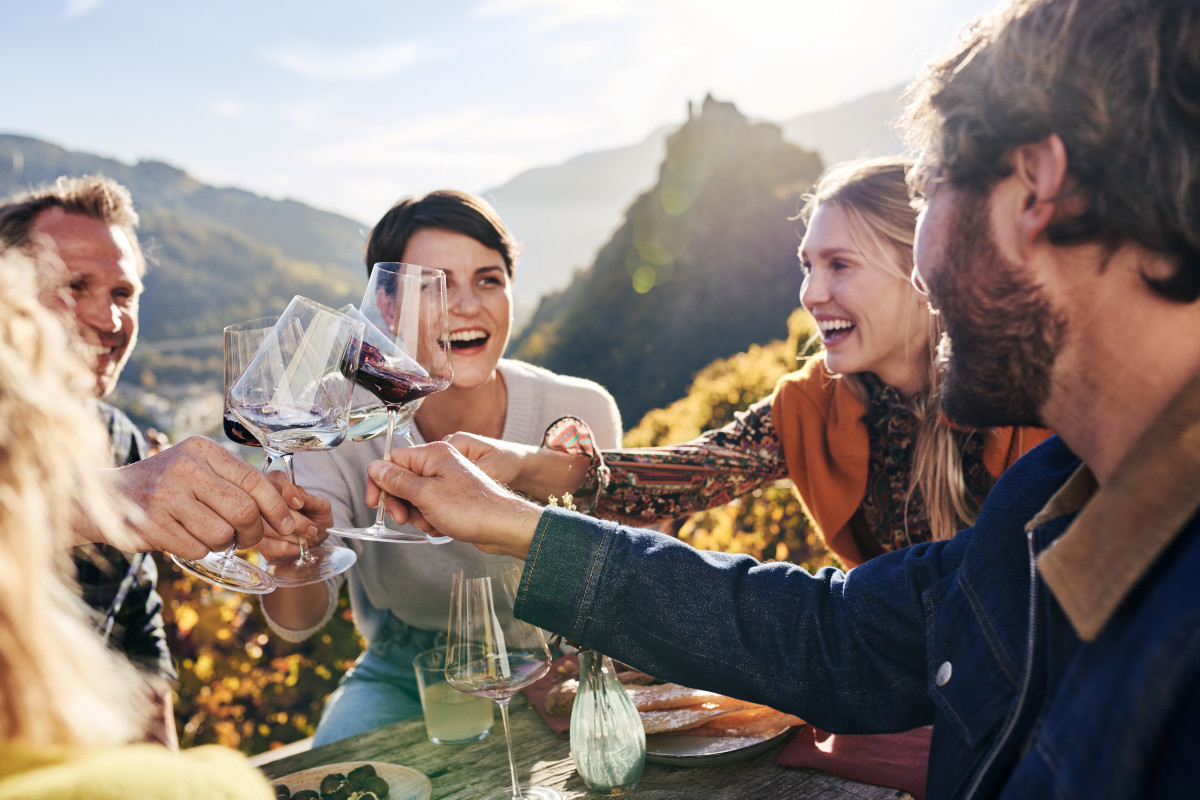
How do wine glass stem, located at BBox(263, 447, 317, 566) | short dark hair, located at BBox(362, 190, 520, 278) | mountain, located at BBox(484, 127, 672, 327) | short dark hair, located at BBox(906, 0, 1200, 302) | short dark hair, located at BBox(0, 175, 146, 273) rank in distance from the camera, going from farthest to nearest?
mountain, located at BBox(484, 127, 672, 327) < short dark hair, located at BBox(0, 175, 146, 273) < short dark hair, located at BBox(362, 190, 520, 278) < wine glass stem, located at BBox(263, 447, 317, 566) < short dark hair, located at BBox(906, 0, 1200, 302)

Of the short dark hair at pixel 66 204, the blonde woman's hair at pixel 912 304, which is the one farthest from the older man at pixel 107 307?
the blonde woman's hair at pixel 912 304

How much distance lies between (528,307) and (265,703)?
165 feet

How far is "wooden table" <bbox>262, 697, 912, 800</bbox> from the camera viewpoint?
1.49 meters

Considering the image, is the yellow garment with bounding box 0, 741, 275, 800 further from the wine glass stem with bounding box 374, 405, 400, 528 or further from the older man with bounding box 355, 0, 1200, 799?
the wine glass stem with bounding box 374, 405, 400, 528

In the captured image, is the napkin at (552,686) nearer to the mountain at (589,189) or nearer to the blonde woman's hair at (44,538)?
the blonde woman's hair at (44,538)

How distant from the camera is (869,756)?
1553 mm

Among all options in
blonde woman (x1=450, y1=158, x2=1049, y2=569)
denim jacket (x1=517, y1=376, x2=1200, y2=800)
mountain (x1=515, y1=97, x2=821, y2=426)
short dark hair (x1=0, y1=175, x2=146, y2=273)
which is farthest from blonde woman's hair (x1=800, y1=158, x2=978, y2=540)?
mountain (x1=515, y1=97, x2=821, y2=426)

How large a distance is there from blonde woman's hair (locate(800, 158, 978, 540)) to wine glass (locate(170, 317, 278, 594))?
189 cm

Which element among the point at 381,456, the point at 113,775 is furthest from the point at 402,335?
the point at 113,775

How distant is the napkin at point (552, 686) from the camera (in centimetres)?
179

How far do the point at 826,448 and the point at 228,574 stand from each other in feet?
6.49

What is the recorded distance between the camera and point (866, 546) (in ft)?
9.34

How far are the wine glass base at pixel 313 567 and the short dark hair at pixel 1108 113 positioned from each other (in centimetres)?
153

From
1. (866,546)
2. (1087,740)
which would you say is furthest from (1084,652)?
(866,546)
